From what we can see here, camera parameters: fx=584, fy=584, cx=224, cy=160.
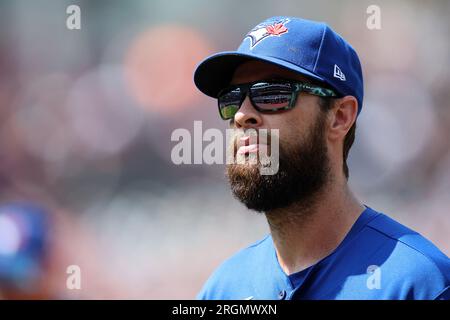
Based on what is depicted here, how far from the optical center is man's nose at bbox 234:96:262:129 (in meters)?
2.22

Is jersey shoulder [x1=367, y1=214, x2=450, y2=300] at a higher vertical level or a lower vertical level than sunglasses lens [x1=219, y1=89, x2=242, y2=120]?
lower

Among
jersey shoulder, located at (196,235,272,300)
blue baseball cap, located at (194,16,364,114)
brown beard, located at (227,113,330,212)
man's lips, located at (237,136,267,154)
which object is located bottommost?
jersey shoulder, located at (196,235,272,300)

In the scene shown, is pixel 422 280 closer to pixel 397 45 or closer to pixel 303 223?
pixel 303 223

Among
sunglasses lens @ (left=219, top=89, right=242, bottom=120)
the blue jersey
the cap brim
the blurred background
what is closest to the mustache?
sunglasses lens @ (left=219, top=89, right=242, bottom=120)

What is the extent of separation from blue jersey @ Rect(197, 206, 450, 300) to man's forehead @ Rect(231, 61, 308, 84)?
0.59 metres

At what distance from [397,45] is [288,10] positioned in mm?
1073

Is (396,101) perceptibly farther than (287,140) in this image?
Yes

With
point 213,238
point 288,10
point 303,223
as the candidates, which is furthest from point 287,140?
point 288,10

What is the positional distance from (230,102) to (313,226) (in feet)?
1.99

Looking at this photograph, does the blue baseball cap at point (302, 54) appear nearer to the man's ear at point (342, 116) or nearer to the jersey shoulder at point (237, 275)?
the man's ear at point (342, 116)

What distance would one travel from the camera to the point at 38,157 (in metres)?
5.38

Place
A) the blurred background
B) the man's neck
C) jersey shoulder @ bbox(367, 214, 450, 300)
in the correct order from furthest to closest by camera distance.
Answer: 1. the blurred background
2. the man's neck
3. jersey shoulder @ bbox(367, 214, 450, 300)

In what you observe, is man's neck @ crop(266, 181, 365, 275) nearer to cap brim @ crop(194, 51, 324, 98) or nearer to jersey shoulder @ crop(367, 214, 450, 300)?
jersey shoulder @ crop(367, 214, 450, 300)

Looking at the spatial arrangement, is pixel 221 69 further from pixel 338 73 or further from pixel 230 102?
pixel 338 73
